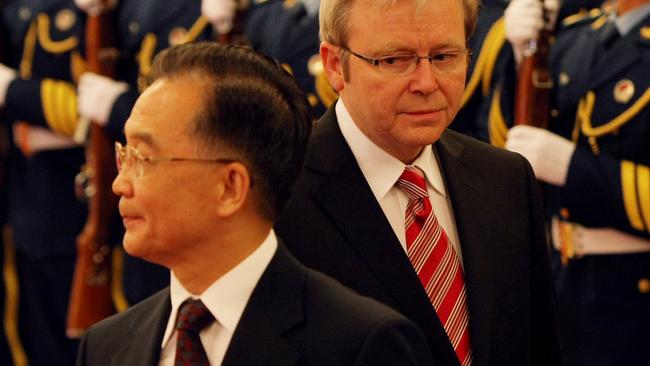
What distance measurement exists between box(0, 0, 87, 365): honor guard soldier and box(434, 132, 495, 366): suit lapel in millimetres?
2817

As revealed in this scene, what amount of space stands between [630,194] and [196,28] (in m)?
1.82

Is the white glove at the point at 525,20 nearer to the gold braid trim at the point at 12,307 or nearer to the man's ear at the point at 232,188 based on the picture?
the man's ear at the point at 232,188

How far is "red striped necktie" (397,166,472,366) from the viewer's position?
2.51 m

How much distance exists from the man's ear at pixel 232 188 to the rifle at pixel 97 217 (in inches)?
119

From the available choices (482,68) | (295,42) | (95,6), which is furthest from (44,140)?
(482,68)

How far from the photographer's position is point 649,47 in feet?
12.3

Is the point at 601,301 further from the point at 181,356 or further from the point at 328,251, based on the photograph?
the point at 181,356

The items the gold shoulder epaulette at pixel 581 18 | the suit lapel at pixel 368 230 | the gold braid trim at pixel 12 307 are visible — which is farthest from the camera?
the gold braid trim at pixel 12 307

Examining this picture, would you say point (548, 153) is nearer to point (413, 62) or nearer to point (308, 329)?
point (413, 62)

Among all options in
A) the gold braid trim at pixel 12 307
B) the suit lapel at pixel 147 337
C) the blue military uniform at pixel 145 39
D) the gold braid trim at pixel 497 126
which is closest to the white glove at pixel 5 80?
the blue military uniform at pixel 145 39

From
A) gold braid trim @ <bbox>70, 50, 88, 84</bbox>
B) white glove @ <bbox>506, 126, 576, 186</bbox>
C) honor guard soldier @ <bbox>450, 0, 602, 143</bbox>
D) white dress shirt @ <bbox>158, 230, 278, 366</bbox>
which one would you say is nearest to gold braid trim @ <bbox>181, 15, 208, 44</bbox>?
gold braid trim @ <bbox>70, 50, 88, 84</bbox>

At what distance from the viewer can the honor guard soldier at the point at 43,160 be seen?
5312mm

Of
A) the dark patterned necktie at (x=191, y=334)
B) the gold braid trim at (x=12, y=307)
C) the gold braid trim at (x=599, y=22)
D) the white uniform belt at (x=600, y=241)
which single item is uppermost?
the dark patterned necktie at (x=191, y=334)

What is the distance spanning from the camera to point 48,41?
5.34 metres
